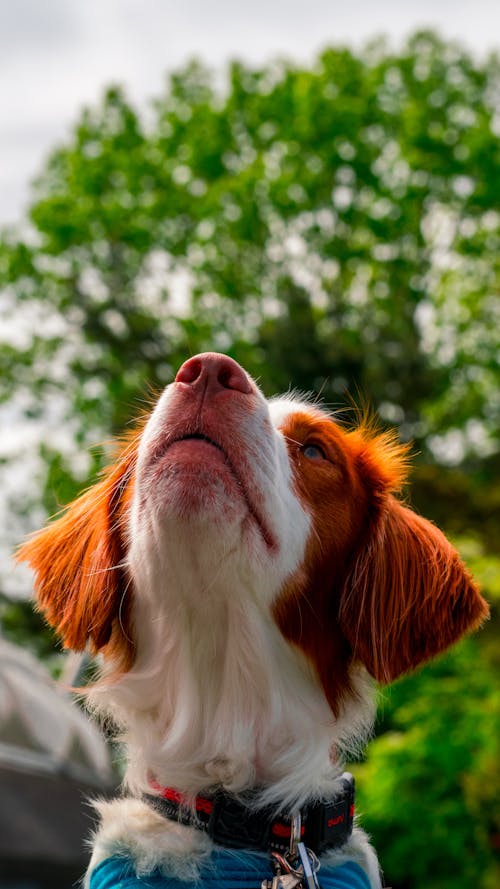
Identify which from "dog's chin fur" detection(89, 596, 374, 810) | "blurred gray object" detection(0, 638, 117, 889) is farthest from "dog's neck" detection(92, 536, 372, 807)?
"blurred gray object" detection(0, 638, 117, 889)

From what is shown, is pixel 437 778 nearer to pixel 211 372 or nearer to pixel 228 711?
pixel 228 711

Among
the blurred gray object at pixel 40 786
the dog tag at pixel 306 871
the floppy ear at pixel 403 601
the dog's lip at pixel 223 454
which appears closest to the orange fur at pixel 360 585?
the floppy ear at pixel 403 601

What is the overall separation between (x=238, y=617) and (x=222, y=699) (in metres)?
0.22

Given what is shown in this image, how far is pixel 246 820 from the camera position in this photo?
2473 mm

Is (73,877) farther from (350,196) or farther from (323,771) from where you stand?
(350,196)

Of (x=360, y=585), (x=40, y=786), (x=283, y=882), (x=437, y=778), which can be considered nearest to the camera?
(x=283, y=882)

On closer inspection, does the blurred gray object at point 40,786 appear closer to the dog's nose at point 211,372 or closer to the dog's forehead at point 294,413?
the dog's forehead at point 294,413

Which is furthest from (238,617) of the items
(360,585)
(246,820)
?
(246,820)

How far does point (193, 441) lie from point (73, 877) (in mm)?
7527

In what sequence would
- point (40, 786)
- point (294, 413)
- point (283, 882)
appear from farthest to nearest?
point (40, 786)
point (294, 413)
point (283, 882)

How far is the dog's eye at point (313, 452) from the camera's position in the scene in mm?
2816

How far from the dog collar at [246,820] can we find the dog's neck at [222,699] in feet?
0.11

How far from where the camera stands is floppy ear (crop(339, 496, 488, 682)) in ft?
8.89

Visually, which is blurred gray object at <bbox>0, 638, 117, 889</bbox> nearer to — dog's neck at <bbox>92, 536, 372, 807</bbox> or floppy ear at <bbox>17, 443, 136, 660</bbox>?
floppy ear at <bbox>17, 443, 136, 660</bbox>
